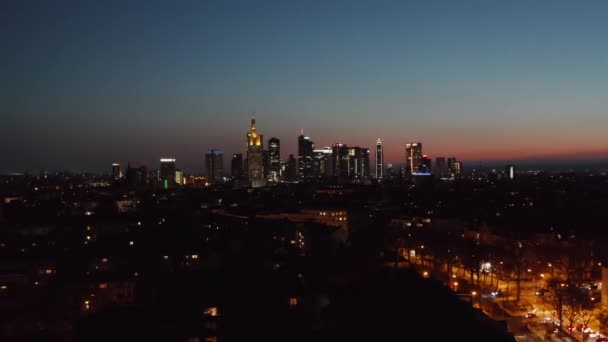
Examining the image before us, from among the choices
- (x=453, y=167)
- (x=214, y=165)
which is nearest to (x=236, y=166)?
(x=214, y=165)

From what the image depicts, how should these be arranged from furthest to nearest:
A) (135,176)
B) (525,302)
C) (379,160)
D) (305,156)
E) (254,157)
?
(379,160) → (305,156) → (254,157) → (135,176) → (525,302)

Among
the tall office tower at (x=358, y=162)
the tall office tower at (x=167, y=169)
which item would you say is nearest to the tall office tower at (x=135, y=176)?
the tall office tower at (x=167, y=169)

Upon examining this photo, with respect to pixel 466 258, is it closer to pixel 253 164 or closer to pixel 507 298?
pixel 507 298

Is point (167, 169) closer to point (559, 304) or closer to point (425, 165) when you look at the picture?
point (425, 165)

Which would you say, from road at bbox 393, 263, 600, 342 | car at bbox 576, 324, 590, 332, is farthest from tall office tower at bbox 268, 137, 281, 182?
car at bbox 576, 324, 590, 332

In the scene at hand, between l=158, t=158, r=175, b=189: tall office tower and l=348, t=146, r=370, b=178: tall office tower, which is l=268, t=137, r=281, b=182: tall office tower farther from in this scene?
l=158, t=158, r=175, b=189: tall office tower

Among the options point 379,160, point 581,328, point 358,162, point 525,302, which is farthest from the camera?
point 379,160

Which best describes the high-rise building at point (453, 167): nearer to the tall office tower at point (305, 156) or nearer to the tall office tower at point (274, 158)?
the tall office tower at point (305, 156)
